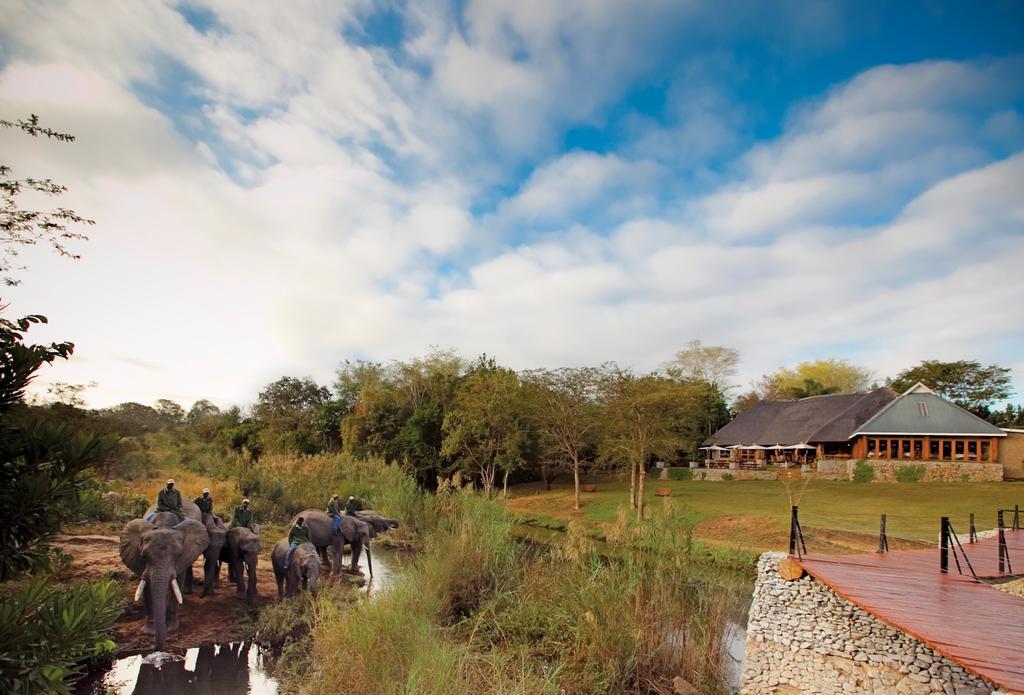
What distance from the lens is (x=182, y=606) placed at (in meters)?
10.8

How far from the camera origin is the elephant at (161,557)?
911 centimetres

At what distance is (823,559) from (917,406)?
1259 inches

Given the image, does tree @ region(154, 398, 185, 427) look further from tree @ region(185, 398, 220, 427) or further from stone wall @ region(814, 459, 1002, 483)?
stone wall @ region(814, 459, 1002, 483)

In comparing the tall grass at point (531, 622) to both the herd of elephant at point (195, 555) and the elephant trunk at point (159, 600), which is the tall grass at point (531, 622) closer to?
the elephant trunk at point (159, 600)

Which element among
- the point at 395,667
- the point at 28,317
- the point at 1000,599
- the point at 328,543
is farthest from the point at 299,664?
the point at 1000,599

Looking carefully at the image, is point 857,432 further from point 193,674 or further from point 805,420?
point 193,674

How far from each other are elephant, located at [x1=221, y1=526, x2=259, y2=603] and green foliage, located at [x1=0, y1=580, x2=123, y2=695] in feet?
33.2

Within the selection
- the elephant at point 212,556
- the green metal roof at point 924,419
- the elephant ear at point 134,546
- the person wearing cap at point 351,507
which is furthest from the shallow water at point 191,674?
the green metal roof at point 924,419

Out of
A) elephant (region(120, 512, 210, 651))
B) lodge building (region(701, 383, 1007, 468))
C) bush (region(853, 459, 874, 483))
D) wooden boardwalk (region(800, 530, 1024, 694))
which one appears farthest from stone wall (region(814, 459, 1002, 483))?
elephant (region(120, 512, 210, 651))

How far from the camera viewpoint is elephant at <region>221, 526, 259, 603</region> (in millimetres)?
11344

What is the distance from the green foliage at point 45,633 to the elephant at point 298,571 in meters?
9.25

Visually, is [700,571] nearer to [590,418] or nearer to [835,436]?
[590,418]

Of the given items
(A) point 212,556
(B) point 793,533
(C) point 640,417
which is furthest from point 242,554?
(C) point 640,417

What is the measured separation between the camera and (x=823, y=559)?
1017 centimetres
